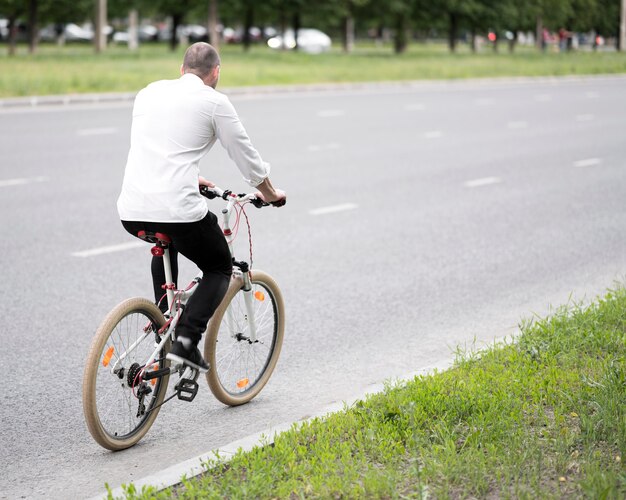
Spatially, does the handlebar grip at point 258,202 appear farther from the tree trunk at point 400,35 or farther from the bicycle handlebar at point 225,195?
the tree trunk at point 400,35

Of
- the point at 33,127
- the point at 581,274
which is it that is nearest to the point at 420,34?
the point at 33,127

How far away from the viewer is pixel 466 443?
4.34m

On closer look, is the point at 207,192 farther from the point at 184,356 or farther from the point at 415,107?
the point at 415,107

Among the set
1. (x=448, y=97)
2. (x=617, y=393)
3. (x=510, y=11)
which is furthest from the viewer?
(x=510, y=11)

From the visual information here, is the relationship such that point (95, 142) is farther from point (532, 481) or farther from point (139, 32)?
point (139, 32)

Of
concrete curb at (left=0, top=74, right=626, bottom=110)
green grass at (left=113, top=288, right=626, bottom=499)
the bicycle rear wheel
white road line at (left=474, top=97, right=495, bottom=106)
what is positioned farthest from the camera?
white road line at (left=474, top=97, right=495, bottom=106)

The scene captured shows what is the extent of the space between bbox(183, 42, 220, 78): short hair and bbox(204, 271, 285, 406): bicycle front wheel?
114cm

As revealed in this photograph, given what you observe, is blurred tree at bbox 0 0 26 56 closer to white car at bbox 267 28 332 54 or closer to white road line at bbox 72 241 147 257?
white car at bbox 267 28 332 54

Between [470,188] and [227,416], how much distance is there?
25.7 feet

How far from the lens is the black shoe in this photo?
4.76 metres

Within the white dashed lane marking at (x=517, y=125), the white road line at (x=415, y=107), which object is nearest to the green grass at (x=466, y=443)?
the white dashed lane marking at (x=517, y=125)

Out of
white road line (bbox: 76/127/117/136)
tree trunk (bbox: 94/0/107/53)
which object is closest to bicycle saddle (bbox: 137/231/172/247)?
white road line (bbox: 76/127/117/136)

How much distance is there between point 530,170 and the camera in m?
14.2

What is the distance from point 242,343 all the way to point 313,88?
2431 cm
